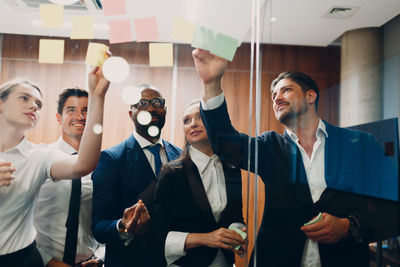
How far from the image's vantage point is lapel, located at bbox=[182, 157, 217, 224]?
1.16 m

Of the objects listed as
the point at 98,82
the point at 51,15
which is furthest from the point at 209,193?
the point at 51,15

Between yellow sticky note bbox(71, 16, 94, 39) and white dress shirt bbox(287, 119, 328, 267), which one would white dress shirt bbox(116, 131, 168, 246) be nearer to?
yellow sticky note bbox(71, 16, 94, 39)

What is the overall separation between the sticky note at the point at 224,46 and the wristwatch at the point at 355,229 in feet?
2.96

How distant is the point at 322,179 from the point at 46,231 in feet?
3.93

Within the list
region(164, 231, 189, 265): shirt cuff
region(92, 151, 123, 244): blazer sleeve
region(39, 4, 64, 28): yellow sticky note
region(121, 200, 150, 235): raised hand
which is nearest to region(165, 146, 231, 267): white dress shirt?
region(164, 231, 189, 265): shirt cuff

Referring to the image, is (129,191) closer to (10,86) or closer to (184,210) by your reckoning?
(184,210)

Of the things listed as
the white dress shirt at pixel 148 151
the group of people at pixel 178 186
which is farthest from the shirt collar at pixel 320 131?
the white dress shirt at pixel 148 151

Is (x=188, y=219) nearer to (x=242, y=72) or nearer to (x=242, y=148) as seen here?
(x=242, y=148)

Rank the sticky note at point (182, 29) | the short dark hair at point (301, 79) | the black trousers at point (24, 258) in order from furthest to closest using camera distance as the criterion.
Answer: the short dark hair at point (301, 79) → the sticky note at point (182, 29) → the black trousers at point (24, 258)

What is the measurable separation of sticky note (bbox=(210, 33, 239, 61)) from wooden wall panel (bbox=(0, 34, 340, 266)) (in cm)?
3

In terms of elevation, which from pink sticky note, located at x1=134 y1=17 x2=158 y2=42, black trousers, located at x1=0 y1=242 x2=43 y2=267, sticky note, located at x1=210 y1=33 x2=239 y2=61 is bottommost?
black trousers, located at x1=0 y1=242 x2=43 y2=267

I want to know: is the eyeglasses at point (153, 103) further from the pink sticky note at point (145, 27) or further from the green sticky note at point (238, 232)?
the green sticky note at point (238, 232)

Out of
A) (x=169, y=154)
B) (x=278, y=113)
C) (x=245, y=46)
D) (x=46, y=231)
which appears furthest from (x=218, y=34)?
(x=46, y=231)

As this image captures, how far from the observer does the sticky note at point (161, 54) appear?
119cm
